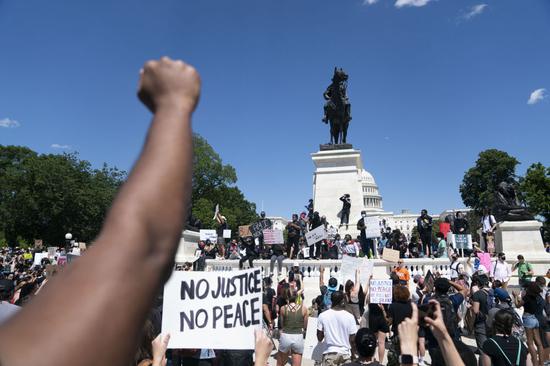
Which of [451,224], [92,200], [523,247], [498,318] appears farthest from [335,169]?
[92,200]

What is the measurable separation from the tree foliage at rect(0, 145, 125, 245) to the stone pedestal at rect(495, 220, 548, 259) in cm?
3770

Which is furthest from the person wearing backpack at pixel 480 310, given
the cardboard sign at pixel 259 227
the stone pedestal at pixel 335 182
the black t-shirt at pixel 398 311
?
the stone pedestal at pixel 335 182

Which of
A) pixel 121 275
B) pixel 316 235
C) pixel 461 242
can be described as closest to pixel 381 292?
pixel 121 275

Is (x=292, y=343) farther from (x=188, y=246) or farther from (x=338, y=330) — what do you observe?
(x=188, y=246)

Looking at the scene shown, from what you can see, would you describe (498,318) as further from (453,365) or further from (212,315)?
(212,315)

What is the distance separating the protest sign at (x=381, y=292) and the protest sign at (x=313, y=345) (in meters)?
1.49

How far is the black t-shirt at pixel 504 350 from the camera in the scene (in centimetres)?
420

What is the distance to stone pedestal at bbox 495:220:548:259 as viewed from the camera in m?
18.8

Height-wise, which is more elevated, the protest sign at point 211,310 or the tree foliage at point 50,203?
the tree foliage at point 50,203

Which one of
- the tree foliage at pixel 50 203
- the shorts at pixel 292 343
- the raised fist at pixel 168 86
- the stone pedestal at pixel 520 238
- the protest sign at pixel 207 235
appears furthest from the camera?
the tree foliage at pixel 50 203

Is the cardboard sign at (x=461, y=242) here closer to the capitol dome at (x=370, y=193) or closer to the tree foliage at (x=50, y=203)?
the tree foliage at (x=50, y=203)

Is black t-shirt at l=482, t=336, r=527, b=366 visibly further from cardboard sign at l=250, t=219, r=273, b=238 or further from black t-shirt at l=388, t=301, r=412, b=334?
cardboard sign at l=250, t=219, r=273, b=238

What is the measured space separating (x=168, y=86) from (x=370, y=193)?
402 ft

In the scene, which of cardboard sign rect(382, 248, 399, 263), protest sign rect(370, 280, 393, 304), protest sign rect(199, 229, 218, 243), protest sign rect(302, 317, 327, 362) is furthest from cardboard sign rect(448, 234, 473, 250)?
protest sign rect(302, 317, 327, 362)
